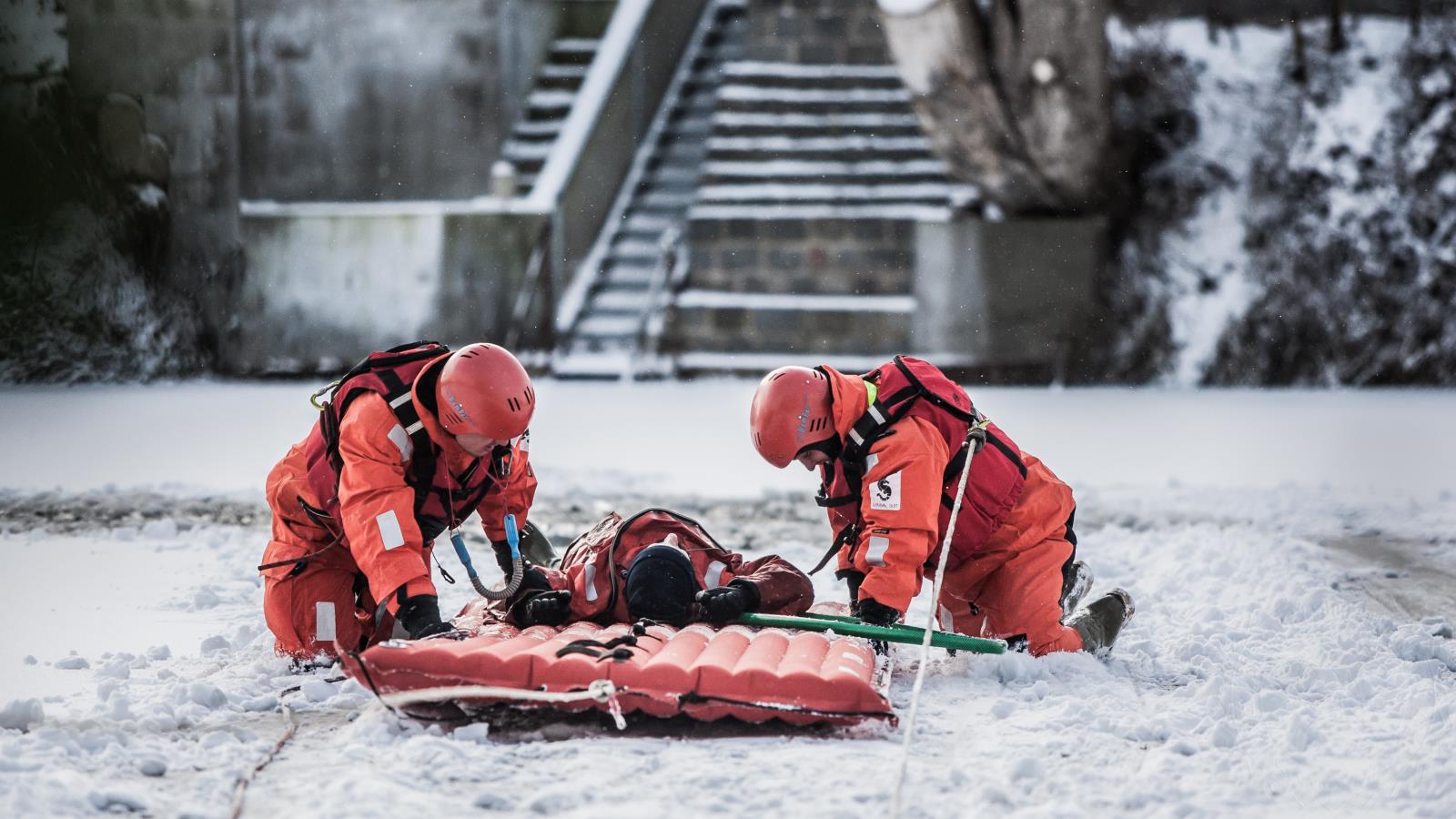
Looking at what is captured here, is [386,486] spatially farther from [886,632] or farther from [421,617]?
[886,632]

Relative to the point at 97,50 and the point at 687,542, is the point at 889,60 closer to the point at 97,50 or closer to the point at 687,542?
the point at 97,50

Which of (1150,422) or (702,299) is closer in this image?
(1150,422)

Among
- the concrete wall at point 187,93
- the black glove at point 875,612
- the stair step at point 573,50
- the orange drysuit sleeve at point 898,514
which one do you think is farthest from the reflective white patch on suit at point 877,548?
the stair step at point 573,50

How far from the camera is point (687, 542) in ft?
14.7

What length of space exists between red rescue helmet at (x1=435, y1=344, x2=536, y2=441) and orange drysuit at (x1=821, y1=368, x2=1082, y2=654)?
0.86 meters

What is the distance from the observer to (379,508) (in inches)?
151

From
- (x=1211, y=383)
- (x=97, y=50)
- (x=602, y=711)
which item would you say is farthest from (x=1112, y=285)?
(x=602, y=711)

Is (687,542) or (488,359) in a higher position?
(488,359)

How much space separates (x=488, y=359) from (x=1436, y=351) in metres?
14.5

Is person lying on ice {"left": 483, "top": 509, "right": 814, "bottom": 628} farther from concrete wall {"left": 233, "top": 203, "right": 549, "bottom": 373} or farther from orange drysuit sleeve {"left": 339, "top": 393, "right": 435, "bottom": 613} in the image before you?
concrete wall {"left": 233, "top": 203, "right": 549, "bottom": 373}

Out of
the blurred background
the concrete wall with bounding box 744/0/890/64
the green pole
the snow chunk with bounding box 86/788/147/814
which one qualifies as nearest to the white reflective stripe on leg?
the green pole

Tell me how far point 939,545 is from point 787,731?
1099 mm

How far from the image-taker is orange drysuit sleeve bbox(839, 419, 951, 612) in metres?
3.99

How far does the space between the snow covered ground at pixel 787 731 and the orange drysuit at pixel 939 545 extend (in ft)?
0.68
